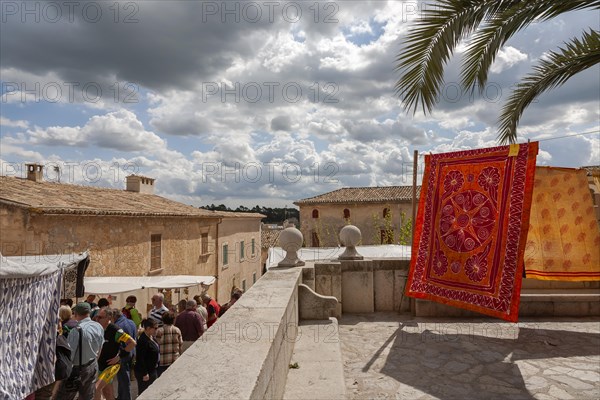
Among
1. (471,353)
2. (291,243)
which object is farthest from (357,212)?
(471,353)

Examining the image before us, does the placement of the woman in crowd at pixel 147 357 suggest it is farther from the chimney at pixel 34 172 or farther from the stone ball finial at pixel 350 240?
the chimney at pixel 34 172

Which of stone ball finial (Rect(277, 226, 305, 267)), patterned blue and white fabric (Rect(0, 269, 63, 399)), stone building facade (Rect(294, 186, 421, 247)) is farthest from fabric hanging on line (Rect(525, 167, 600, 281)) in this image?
stone building facade (Rect(294, 186, 421, 247))

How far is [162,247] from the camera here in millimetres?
14742

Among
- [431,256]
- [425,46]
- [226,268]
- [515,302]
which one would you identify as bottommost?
[226,268]

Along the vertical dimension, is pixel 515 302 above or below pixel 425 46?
below

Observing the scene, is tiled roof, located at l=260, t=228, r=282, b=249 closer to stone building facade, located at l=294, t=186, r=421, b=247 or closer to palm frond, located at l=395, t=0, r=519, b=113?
stone building facade, located at l=294, t=186, r=421, b=247

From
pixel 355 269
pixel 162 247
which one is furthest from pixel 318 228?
pixel 355 269

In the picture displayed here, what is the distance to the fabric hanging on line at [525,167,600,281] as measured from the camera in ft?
19.6

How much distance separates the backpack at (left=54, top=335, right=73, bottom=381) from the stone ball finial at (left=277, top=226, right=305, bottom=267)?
3001 mm

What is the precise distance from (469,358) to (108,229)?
34.5 feet

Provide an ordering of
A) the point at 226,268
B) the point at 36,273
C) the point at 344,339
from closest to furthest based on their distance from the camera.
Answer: the point at 36,273, the point at 344,339, the point at 226,268

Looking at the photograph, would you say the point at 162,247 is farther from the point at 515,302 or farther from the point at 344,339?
the point at 515,302

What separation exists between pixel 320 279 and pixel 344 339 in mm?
1270

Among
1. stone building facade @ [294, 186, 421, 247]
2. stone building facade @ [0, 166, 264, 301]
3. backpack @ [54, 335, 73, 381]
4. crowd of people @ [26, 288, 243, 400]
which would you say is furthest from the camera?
stone building facade @ [294, 186, 421, 247]
